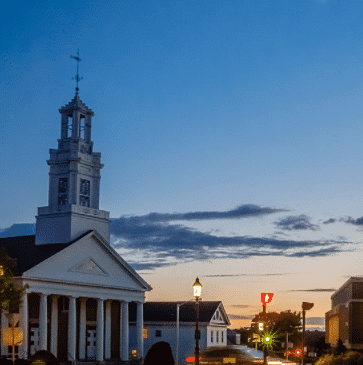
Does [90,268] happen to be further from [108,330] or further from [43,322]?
[108,330]

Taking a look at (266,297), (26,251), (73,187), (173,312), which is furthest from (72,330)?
(266,297)

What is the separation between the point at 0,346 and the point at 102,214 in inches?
688

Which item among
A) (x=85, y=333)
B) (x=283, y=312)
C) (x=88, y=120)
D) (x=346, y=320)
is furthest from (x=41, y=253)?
(x=283, y=312)

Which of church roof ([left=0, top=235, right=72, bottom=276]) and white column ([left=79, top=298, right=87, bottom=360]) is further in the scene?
white column ([left=79, top=298, right=87, bottom=360])

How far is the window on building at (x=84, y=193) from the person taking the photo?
6594 cm

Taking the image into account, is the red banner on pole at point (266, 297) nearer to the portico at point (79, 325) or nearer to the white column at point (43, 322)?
the portico at point (79, 325)

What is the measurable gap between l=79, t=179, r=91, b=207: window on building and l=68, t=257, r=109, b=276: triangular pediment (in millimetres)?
7607

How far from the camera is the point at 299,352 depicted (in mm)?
51938

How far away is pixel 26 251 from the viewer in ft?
196

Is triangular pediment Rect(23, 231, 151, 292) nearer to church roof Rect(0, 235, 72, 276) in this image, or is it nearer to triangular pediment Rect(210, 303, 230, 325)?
church roof Rect(0, 235, 72, 276)

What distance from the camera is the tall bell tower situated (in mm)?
63000

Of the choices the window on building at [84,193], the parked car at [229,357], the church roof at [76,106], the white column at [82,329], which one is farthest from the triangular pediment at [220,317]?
the parked car at [229,357]

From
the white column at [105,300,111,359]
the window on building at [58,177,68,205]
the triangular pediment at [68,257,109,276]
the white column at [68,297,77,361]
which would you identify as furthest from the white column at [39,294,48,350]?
the window on building at [58,177,68,205]

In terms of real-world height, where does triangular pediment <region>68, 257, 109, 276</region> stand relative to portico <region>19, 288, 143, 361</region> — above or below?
above
